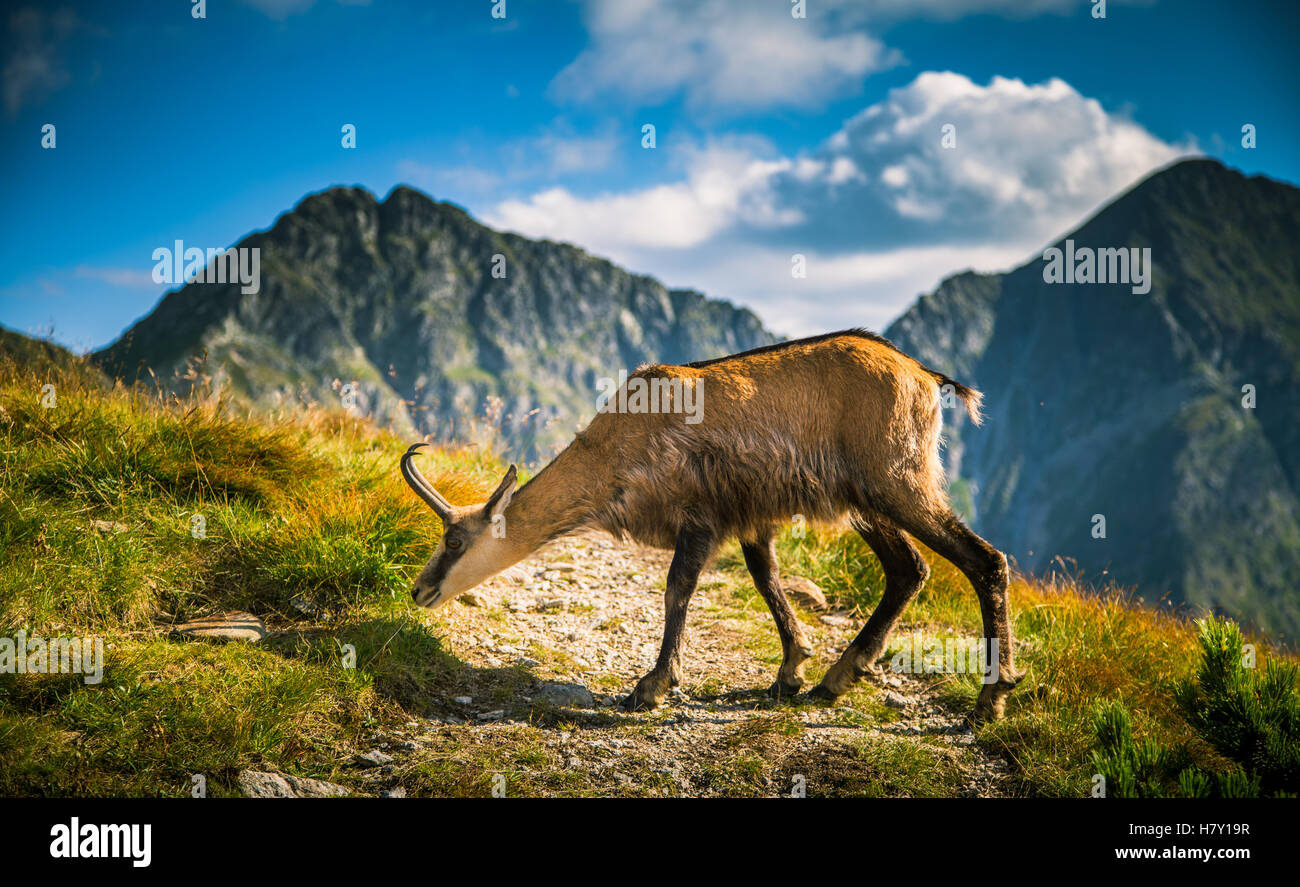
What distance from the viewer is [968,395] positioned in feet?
19.4

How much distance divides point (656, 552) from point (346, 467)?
3.76 m

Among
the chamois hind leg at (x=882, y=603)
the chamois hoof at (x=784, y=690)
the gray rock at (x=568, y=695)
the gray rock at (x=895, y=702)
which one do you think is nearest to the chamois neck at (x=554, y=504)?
the gray rock at (x=568, y=695)

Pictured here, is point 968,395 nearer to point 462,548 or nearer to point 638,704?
point 638,704

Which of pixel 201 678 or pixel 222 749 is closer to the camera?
pixel 222 749

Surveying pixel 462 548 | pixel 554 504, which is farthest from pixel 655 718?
pixel 462 548

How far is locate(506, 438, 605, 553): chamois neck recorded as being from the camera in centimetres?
564

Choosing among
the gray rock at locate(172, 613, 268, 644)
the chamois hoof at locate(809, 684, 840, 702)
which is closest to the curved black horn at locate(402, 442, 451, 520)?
the gray rock at locate(172, 613, 268, 644)

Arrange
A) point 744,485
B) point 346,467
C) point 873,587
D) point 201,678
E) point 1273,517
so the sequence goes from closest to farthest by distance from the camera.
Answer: point 201,678 → point 744,485 → point 346,467 → point 873,587 → point 1273,517

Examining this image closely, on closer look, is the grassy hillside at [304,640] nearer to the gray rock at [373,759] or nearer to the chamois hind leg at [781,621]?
the gray rock at [373,759]

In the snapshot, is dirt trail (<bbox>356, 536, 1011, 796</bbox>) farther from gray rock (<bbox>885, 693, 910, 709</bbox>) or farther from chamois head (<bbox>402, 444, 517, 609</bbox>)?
chamois head (<bbox>402, 444, 517, 609</bbox>)

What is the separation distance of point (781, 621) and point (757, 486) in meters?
1.13
